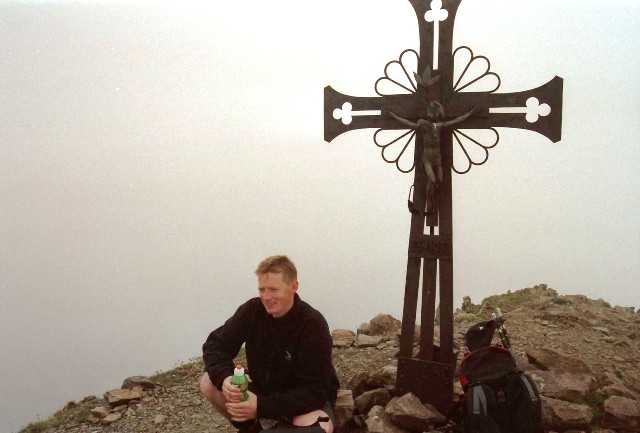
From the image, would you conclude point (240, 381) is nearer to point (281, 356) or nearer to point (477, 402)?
point (281, 356)

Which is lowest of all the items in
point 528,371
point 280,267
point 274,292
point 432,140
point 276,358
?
point 528,371

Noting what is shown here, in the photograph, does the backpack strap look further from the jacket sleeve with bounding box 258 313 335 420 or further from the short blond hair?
the short blond hair

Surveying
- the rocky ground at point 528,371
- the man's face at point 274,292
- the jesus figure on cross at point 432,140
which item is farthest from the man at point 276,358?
the jesus figure on cross at point 432,140

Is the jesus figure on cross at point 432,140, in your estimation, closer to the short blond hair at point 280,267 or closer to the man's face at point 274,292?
the short blond hair at point 280,267

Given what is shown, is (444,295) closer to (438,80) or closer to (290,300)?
(290,300)

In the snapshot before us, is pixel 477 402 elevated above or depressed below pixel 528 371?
above

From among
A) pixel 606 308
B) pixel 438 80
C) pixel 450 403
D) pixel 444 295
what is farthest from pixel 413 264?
pixel 606 308

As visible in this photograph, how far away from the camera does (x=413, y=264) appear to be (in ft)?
16.9

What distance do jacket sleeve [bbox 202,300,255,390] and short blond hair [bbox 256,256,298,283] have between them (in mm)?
407

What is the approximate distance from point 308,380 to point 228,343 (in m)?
0.77

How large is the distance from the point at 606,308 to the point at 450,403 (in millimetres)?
6004

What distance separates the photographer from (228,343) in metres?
4.43

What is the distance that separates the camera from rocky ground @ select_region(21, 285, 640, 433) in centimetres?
492

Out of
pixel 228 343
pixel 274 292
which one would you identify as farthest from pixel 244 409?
pixel 274 292
